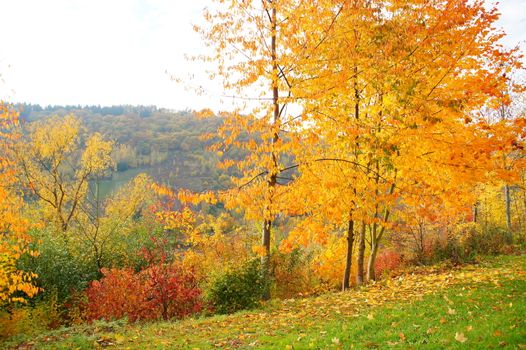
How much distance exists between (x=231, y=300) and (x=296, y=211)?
312cm

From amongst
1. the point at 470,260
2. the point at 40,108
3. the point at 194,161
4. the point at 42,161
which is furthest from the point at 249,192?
the point at 40,108

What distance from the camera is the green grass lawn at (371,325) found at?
5.78 metres

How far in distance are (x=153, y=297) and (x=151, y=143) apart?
9965cm

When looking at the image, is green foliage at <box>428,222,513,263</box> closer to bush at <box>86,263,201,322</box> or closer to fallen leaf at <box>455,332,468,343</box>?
bush at <box>86,263,201,322</box>

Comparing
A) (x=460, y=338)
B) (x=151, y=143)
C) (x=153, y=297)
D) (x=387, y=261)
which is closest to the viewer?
(x=460, y=338)

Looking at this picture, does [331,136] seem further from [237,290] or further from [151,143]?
[151,143]

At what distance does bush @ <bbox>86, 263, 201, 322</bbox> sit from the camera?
12258mm

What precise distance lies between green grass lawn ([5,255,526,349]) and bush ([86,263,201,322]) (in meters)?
2.49

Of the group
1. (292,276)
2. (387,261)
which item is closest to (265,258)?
(292,276)

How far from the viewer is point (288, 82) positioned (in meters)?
10.0

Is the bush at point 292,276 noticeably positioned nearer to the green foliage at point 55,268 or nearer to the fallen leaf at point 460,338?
the green foliage at point 55,268

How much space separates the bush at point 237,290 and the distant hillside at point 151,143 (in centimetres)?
7749

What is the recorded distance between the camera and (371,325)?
273 inches

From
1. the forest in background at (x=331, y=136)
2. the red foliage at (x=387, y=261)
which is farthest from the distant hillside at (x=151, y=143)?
the forest in background at (x=331, y=136)
